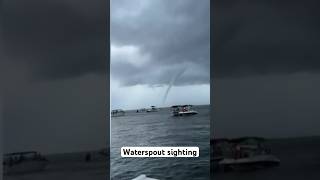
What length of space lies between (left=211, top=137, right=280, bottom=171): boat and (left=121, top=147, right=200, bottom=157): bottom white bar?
16 centimetres

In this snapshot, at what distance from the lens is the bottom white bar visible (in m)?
3.40

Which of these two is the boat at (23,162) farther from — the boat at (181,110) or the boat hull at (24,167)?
the boat at (181,110)

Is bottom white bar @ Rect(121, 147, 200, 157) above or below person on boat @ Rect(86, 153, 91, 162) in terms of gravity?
above

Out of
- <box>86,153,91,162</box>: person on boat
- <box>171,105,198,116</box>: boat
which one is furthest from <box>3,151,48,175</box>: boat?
<box>171,105,198,116</box>: boat

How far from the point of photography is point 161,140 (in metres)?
3.42

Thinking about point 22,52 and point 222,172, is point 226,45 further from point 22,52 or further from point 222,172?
point 22,52

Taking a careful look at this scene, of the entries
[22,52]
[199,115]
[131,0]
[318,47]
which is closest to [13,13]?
[22,52]

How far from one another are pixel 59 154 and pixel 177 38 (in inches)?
47.0

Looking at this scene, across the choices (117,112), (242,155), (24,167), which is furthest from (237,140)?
(24,167)

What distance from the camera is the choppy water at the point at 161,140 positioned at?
339cm

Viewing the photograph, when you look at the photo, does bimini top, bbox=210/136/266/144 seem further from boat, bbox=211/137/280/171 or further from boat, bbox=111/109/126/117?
boat, bbox=111/109/126/117

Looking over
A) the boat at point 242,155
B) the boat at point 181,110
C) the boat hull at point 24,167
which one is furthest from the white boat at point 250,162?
the boat hull at point 24,167

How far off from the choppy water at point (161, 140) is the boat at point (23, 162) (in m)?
0.54

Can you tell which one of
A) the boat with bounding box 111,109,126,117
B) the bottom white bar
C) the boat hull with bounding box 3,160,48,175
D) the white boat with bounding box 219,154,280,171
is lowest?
the boat hull with bounding box 3,160,48,175
